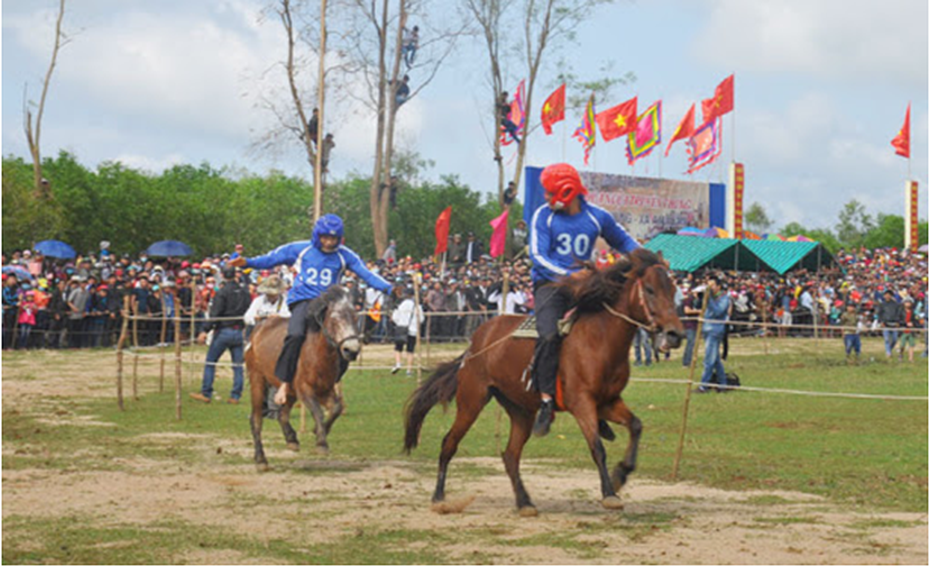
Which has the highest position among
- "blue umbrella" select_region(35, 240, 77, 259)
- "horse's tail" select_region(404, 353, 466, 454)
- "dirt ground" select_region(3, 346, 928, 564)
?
"blue umbrella" select_region(35, 240, 77, 259)

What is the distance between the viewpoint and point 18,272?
101 feet

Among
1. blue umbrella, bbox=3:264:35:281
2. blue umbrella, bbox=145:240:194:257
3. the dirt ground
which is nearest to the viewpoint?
the dirt ground

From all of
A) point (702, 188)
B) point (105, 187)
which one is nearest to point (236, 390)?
point (105, 187)

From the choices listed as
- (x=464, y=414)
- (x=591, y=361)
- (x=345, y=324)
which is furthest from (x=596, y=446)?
(x=345, y=324)

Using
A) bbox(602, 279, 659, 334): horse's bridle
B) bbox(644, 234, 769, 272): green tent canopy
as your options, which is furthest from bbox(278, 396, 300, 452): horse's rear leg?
bbox(644, 234, 769, 272): green tent canopy

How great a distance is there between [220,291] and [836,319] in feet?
A: 77.4

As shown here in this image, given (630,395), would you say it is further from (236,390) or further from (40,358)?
(40,358)

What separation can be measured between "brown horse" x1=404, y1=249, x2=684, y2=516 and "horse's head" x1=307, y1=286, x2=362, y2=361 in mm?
2155

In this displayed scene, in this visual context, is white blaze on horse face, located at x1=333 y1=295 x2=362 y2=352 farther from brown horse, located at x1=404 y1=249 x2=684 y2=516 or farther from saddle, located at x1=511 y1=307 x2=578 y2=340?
saddle, located at x1=511 y1=307 x2=578 y2=340

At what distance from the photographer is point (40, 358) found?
96.6 feet

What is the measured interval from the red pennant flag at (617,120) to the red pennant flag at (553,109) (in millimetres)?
2661

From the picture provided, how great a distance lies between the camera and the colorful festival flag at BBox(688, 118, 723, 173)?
5338 centimetres

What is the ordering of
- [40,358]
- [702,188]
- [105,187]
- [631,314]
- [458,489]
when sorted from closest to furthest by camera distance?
[631,314] → [458,489] → [40,358] → [105,187] → [702,188]

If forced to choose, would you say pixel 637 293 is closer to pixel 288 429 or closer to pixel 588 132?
pixel 288 429
